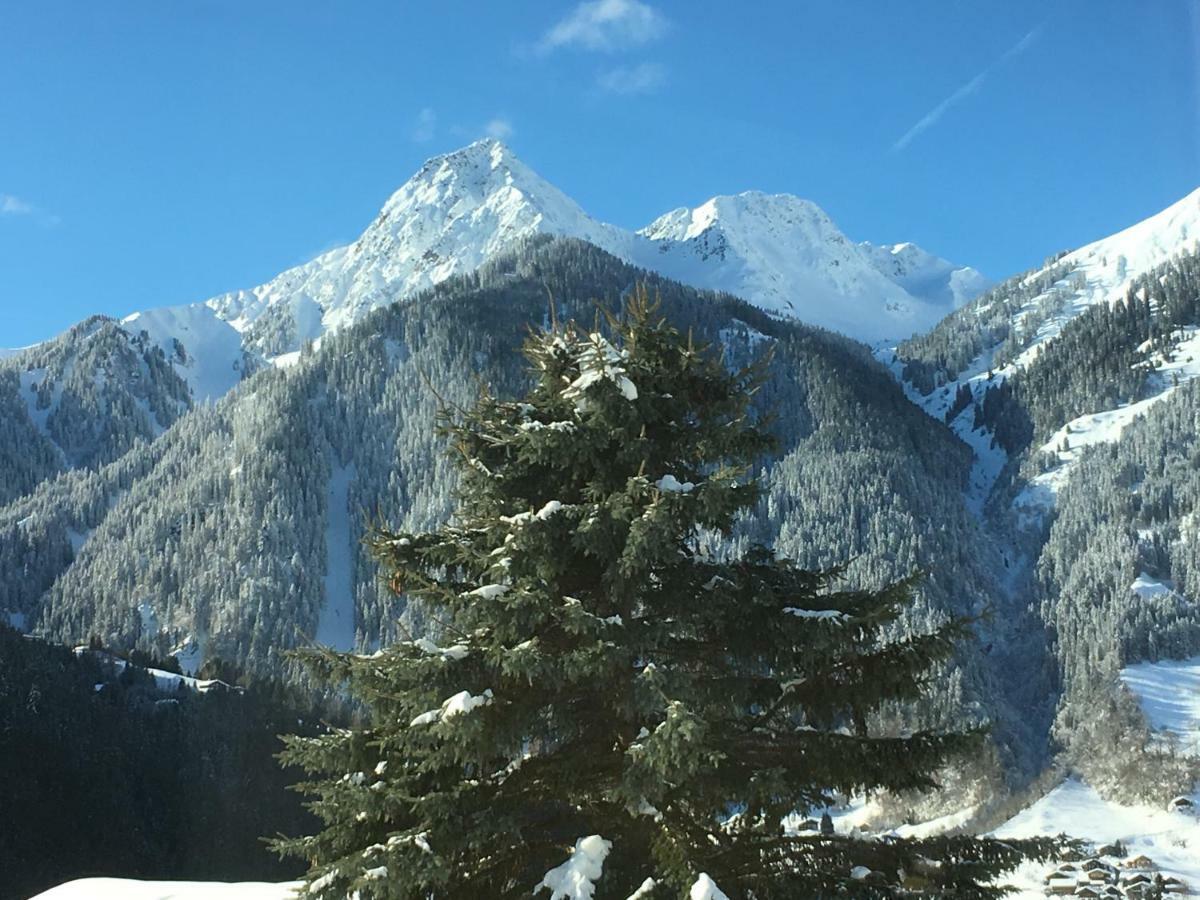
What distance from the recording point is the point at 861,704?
11250 millimetres

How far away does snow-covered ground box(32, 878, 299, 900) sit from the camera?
54.3 feet

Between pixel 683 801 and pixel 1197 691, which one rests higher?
pixel 683 801

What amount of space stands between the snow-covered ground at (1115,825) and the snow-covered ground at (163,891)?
284 feet

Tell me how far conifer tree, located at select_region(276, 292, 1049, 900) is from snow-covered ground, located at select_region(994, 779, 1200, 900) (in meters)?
88.7

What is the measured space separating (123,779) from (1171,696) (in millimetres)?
149902

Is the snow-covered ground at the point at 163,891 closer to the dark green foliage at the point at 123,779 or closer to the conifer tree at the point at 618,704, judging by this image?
the conifer tree at the point at 618,704

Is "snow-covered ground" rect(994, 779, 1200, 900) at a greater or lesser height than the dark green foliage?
lesser

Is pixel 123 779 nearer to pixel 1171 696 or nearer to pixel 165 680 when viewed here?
pixel 165 680

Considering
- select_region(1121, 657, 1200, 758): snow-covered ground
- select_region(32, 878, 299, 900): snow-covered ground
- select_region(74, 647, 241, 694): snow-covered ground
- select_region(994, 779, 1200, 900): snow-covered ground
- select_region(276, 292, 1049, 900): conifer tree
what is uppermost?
select_region(276, 292, 1049, 900): conifer tree

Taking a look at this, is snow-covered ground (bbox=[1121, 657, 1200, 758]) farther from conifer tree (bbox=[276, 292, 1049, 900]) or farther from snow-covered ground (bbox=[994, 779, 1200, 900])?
conifer tree (bbox=[276, 292, 1049, 900])

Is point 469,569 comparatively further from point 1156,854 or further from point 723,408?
point 1156,854

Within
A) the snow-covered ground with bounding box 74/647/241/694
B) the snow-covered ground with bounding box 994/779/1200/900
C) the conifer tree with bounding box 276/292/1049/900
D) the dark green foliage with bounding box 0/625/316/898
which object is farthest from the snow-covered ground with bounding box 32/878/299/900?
the snow-covered ground with bounding box 74/647/241/694

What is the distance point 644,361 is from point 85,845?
407 ft

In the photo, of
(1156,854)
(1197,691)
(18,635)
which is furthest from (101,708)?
(1197,691)
